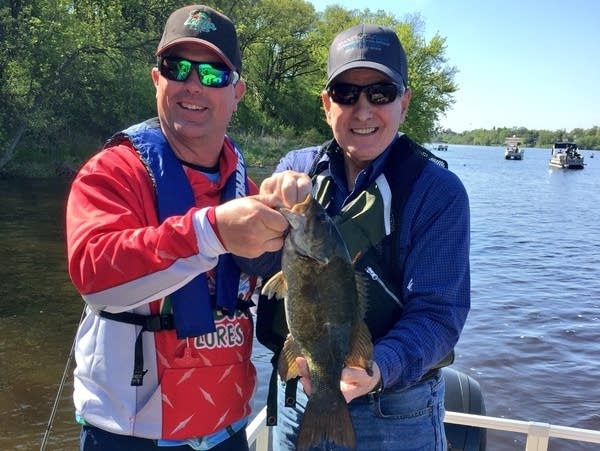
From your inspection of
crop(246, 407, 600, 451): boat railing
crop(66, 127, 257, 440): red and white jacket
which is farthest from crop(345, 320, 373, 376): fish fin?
crop(246, 407, 600, 451): boat railing

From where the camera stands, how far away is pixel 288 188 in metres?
2.39

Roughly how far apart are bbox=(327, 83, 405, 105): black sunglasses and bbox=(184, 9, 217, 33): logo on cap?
27.9 inches

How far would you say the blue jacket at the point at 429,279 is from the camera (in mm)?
2619

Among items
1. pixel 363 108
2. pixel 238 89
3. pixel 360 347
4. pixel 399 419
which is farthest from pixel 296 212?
pixel 399 419

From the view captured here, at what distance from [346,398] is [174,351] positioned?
81cm

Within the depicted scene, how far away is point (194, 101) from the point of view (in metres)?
2.82

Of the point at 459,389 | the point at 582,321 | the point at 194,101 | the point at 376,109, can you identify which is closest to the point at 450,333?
the point at 376,109

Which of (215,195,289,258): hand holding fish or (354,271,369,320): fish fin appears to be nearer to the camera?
(215,195,289,258): hand holding fish

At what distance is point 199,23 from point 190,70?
0.74 ft

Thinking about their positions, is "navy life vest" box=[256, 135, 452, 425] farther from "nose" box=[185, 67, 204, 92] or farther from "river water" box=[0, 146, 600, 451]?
"river water" box=[0, 146, 600, 451]

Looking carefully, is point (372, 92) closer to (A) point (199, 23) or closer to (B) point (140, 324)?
(A) point (199, 23)

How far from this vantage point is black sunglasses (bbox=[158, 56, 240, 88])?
2799mm

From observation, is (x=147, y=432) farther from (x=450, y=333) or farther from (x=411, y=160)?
(x=411, y=160)

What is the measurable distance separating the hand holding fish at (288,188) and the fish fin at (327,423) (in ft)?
2.94
